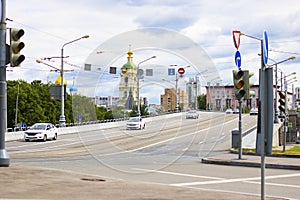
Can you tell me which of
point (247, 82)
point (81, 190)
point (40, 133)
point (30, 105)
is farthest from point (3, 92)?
point (30, 105)

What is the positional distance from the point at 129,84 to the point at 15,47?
10.9ft

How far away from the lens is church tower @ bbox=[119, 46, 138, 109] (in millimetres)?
14125

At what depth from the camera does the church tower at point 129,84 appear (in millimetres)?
14125

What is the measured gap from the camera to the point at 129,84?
14875mm

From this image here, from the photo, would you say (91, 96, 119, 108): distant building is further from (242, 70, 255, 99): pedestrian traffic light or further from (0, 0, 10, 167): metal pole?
(242, 70, 255, 99): pedestrian traffic light

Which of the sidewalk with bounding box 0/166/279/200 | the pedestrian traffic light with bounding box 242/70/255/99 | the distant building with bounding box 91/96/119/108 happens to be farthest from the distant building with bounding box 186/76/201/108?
the sidewalk with bounding box 0/166/279/200

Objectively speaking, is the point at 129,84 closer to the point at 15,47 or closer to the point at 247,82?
the point at 15,47

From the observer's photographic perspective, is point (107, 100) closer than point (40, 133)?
Yes

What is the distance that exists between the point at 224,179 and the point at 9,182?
7.01 m

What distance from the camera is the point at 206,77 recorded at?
1623cm

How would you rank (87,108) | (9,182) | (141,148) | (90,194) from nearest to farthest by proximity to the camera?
(90,194) < (9,182) < (87,108) < (141,148)

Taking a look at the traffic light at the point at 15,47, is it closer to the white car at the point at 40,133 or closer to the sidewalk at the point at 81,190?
the sidewalk at the point at 81,190

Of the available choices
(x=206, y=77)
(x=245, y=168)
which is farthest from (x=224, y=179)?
(x=245, y=168)

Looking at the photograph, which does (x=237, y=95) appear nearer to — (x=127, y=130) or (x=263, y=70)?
(x=127, y=130)
